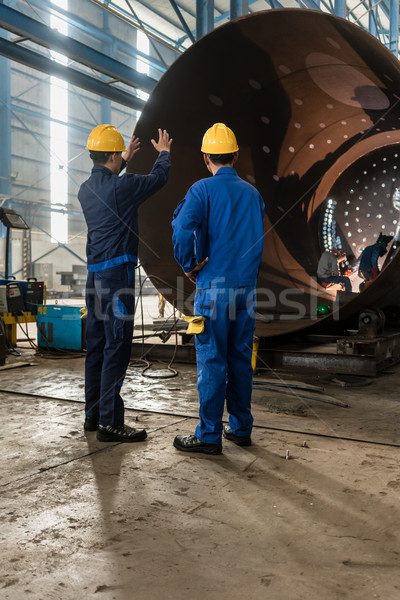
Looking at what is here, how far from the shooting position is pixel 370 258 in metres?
4.93

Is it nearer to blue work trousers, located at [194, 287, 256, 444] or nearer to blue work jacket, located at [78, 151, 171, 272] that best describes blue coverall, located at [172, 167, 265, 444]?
blue work trousers, located at [194, 287, 256, 444]

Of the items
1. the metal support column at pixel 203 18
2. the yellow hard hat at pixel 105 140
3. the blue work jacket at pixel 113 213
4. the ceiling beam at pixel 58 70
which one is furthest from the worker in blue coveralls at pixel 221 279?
the metal support column at pixel 203 18

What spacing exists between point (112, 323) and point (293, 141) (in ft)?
9.79

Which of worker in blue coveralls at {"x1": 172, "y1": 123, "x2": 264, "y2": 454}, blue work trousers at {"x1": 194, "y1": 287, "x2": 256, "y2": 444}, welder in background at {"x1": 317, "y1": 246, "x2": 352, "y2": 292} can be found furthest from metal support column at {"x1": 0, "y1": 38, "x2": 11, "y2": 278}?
blue work trousers at {"x1": 194, "y1": 287, "x2": 256, "y2": 444}

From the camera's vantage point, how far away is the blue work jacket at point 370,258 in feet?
16.0

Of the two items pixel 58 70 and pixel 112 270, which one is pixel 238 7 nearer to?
pixel 58 70

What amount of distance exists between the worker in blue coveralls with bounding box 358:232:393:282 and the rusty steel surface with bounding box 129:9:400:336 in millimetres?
174

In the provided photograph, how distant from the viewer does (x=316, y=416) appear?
2.81 metres

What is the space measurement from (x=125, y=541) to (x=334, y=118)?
4.10 m

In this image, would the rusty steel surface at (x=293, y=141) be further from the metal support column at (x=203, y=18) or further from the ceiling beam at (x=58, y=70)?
the metal support column at (x=203, y=18)

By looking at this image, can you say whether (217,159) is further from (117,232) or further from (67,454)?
(67,454)

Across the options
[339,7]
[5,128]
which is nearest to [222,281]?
[339,7]

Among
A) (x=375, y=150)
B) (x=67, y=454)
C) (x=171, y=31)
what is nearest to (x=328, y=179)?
(x=375, y=150)

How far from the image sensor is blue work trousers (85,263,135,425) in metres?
2.41
